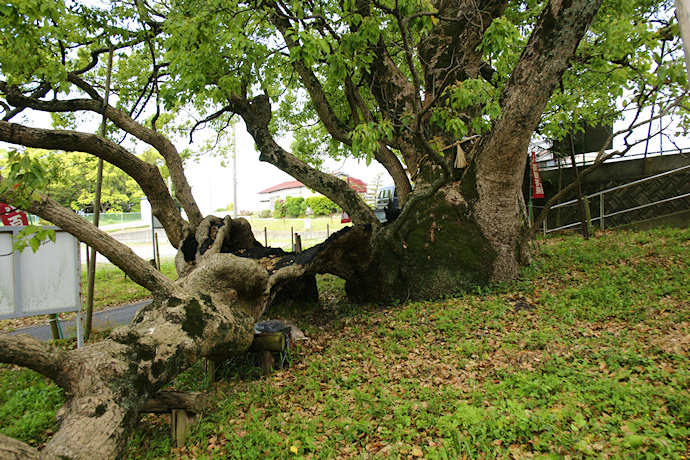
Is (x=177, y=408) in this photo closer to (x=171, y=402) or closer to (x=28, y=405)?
(x=171, y=402)

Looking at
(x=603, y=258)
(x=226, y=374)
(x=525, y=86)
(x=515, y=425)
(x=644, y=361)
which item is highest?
(x=525, y=86)

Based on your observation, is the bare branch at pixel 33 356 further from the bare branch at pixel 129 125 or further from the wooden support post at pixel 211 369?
the bare branch at pixel 129 125

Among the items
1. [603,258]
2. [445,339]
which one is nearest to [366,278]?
[445,339]

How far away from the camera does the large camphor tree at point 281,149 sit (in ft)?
10.8

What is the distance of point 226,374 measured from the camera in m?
4.68

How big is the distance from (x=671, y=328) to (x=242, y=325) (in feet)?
14.7

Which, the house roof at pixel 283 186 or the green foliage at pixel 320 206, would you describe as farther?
the house roof at pixel 283 186

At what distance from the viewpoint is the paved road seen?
691 cm

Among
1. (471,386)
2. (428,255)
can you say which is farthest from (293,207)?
(471,386)

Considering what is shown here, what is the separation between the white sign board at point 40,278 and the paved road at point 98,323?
138cm

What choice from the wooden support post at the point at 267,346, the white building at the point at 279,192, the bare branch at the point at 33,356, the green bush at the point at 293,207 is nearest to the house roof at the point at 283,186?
the white building at the point at 279,192

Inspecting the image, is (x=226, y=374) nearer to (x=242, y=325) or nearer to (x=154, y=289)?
(x=242, y=325)

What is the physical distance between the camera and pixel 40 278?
16.5 feet

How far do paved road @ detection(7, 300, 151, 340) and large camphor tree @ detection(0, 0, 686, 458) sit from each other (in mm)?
2173
